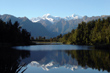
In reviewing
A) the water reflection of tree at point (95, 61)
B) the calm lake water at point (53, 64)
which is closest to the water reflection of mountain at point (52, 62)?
the calm lake water at point (53, 64)

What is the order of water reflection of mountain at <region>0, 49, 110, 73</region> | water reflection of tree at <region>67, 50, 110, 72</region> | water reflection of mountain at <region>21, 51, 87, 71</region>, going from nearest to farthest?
1. water reflection of mountain at <region>0, 49, 110, 73</region>
2. water reflection of tree at <region>67, 50, 110, 72</region>
3. water reflection of mountain at <region>21, 51, 87, 71</region>

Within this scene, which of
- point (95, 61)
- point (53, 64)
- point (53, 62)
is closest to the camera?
point (53, 64)

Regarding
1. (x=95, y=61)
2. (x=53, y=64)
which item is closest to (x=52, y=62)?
(x=53, y=64)

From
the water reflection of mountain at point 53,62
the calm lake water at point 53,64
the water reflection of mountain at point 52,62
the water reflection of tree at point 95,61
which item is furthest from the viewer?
the water reflection of mountain at point 52,62

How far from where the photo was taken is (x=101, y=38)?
9931cm

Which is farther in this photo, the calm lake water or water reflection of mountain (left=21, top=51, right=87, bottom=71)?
water reflection of mountain (left=21, top=51, right=87, bottom=71)

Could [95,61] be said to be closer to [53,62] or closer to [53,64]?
[53,62]

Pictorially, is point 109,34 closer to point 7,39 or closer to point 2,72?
point 7,39

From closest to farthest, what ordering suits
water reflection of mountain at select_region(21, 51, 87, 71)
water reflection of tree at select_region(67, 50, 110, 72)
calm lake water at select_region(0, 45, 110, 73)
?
calm lake water at select_region(0, 45, 110, 73) → water reflection of tree at select_region(67, 50, 110, 72) → water reflection of mountain at select_region(21, 51, 87, 71)

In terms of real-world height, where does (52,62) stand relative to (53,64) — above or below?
below

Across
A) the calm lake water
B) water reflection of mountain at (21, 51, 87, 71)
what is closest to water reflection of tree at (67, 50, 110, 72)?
the calm lake water

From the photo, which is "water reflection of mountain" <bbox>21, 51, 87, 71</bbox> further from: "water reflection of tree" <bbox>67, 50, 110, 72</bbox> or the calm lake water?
"water reflection of tree" <bbox>67, 50, 110, 72</bbox>

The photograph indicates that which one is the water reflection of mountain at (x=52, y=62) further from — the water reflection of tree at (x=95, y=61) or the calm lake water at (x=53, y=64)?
the water reflection of tree at (x=95, y=61)

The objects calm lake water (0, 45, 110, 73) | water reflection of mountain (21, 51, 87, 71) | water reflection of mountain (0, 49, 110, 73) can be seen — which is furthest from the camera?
water reflection of mountain (21, 51, 87, 71)
